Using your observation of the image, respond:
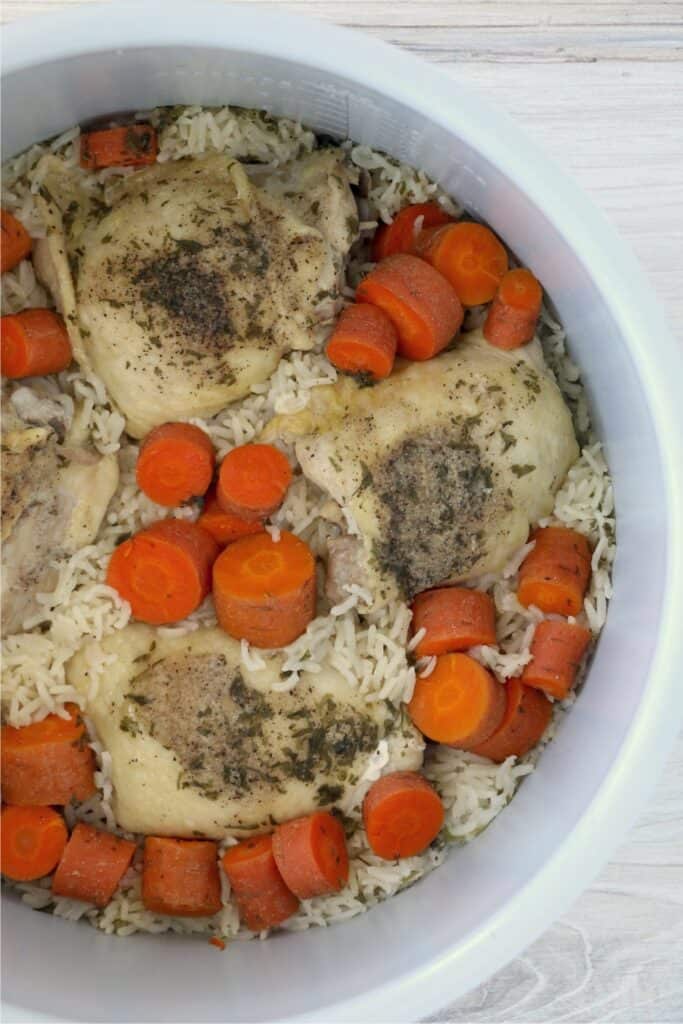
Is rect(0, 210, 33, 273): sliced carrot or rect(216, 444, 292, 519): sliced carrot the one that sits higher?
rect(0, 210, 33, 273): sliced carrot

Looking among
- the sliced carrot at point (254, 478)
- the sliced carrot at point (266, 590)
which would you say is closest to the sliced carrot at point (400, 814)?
the sliced carrot at point (266, 590)

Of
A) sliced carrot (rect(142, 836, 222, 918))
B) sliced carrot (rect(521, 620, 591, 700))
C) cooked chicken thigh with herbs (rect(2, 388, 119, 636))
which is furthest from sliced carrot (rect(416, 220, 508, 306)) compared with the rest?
sliced carrot (rect(142, 836, 222, 918))

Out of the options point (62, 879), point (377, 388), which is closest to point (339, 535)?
point (377, 388)

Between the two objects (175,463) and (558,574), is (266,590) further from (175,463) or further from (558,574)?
(558,574)

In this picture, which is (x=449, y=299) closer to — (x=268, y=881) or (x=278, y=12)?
(x=278, y=12)

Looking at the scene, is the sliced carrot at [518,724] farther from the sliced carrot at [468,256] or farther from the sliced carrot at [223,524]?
the sliced carrot at [468,256]

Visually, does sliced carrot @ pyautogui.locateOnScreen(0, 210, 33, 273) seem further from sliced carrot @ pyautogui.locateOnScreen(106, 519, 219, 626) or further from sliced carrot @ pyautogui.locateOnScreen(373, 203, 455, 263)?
sliced carrot @ pyautogui.locateOnScreen(373, 203, 455, 263)
